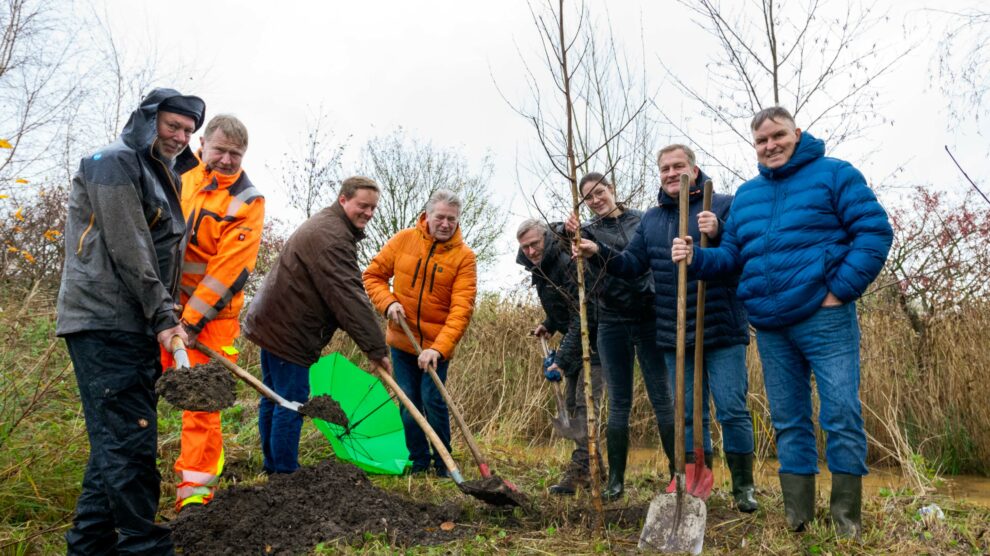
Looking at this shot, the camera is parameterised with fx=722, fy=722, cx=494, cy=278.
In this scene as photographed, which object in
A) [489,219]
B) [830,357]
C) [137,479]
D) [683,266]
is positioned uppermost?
[489,219]

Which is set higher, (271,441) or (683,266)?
(683,266)

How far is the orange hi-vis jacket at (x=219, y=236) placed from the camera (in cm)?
370

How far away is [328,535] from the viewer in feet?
10.8

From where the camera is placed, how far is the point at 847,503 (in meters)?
3.14

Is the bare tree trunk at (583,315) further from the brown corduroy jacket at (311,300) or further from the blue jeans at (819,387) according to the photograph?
the brown corduroy jacket at (311,300)

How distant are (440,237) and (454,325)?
2.02ft

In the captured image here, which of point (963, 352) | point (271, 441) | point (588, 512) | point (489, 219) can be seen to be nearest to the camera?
point (588, 512)

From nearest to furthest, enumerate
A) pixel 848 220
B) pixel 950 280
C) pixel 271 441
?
pixel 848 220 < pixel 271 441 < pixel 950 280

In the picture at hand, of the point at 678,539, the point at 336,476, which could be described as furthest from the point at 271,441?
the point at 678,539

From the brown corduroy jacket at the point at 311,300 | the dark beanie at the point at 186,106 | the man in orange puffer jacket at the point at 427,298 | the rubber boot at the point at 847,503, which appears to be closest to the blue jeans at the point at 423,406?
the man in orange puffer jacket at the point at 427,298

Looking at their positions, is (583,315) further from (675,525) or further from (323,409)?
(323,409)

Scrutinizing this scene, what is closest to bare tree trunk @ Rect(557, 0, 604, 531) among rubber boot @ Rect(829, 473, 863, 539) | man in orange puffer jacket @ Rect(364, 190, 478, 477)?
rubber boot @ Rect(829, 473, 863, 539)

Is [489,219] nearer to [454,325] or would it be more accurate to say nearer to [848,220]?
[454,325]

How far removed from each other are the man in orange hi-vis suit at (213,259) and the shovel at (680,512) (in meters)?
2.18
